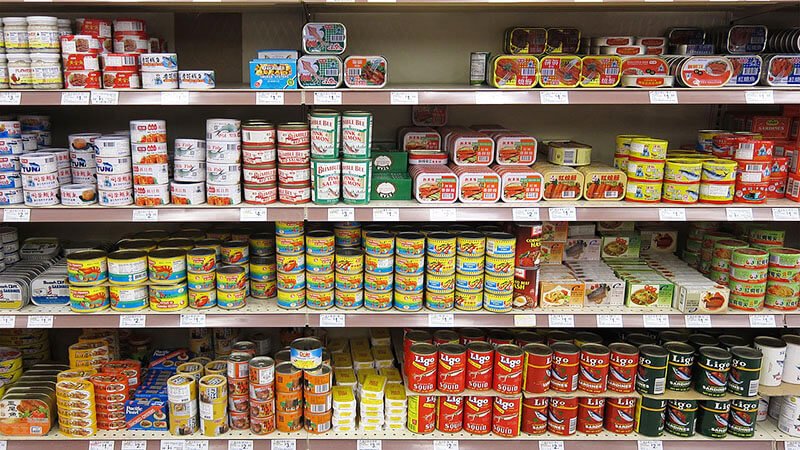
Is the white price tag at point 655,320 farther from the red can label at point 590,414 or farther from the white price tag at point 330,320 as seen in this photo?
the white price tag at point 330,320

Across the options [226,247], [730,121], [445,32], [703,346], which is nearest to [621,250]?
[703,346]

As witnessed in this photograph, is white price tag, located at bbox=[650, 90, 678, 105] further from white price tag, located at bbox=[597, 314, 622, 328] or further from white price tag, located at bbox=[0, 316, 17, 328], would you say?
white price tag, located at bbox=[0, 316, 17, 328]

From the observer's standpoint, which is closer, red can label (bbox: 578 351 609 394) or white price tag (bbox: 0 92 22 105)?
white price tag (bbox: 0 92 22 105)

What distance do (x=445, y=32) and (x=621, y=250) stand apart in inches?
56.2

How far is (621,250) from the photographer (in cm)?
309

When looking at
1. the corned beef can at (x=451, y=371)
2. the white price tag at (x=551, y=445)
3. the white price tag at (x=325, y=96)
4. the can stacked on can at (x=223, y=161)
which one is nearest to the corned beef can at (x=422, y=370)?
the corned beef can at (x=451, y=371)

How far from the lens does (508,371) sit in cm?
271

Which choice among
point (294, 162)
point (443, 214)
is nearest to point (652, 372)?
point (443, 214)

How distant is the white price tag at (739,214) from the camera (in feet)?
8.61

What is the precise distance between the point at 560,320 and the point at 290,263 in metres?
1.23

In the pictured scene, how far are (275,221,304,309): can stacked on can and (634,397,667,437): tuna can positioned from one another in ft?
5.28

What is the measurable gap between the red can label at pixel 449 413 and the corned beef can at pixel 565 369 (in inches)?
17.1

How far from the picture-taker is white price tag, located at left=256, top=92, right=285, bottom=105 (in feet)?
8.05

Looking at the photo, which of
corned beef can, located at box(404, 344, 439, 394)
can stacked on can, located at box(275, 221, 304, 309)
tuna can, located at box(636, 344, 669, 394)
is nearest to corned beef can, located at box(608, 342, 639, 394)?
tuna can, located at box(636, 344, 669, 394)
